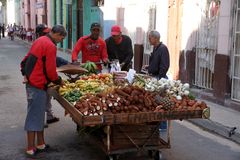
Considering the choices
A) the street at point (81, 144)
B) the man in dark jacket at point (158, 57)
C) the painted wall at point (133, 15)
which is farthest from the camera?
the painted wall at point (133, 15)

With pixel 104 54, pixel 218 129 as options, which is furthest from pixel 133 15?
pixel 218 129

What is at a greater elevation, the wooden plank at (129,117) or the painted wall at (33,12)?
the painted wall at (33,12)

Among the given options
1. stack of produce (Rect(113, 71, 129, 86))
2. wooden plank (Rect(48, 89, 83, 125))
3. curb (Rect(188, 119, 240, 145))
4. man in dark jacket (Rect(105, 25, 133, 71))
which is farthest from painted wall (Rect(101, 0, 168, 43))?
wooden plank (Rect(48, 89, 83, 125))

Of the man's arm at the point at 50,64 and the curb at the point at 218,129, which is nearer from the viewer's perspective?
the man's arm at the point at 50,64

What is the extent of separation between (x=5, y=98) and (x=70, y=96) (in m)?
5.28

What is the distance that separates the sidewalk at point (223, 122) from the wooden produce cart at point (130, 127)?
75.1 inches

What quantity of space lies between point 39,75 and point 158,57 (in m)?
2.03

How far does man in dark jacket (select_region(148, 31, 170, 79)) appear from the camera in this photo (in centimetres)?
670

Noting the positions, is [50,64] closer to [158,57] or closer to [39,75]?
[39,75]

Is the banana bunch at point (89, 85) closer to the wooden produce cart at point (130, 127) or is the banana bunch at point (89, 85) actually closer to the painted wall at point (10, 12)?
the wooden produce cart at point (130, 127)

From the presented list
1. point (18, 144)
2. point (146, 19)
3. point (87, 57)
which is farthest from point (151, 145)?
point (146, 19)

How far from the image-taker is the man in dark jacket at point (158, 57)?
670cm

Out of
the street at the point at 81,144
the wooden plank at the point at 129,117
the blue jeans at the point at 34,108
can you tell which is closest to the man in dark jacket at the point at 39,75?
the blue jeans at the point at 34,108

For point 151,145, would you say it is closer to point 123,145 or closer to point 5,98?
point 123,145
